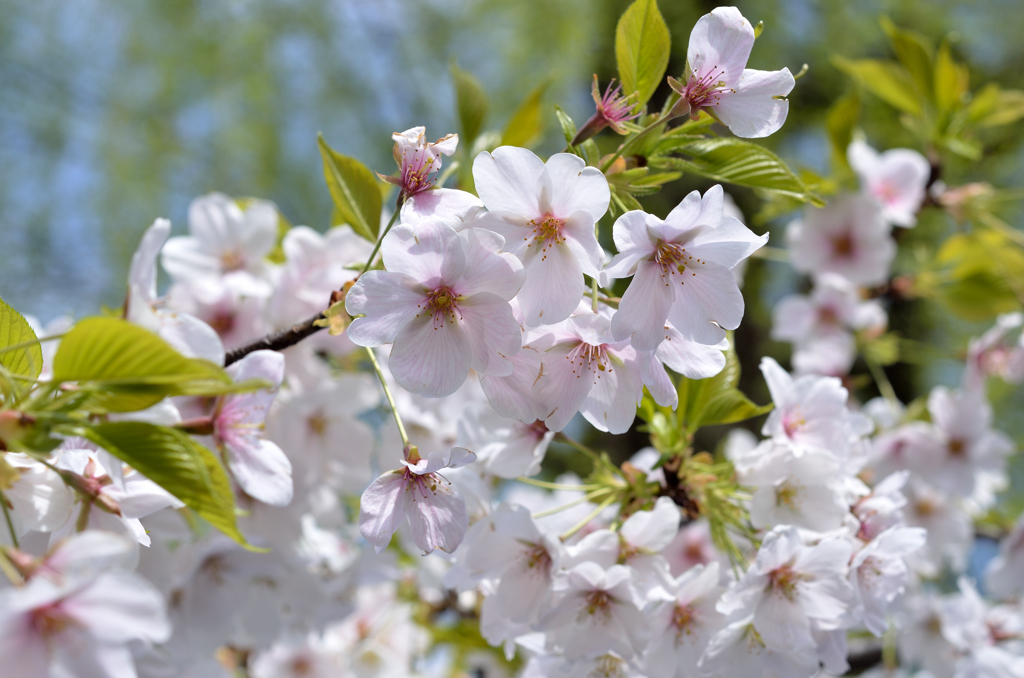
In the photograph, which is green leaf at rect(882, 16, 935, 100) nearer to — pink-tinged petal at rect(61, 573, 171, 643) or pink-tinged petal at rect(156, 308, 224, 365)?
pink-tinged petal at rect(156, 308, 224, 365)

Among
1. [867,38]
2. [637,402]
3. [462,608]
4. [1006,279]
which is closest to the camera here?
[637,402]

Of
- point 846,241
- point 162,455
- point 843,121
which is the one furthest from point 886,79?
point 162,455

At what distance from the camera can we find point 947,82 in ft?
4.93

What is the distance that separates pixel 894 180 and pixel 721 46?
4.21 feet

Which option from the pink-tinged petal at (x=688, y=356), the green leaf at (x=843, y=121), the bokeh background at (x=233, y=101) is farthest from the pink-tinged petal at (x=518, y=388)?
the bokeh background at (x=233, y=101)

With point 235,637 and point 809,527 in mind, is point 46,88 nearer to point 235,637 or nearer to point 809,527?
point 235,637

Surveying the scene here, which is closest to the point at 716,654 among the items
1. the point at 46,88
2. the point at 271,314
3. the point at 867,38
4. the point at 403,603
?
the point at 271,314

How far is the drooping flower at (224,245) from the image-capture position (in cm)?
121

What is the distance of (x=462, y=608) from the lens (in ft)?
5.51

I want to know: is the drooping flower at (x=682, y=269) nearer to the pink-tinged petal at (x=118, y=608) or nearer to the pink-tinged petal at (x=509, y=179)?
the pink-tinged petal at (x=509, y=179)

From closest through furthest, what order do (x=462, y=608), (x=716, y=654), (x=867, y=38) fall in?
(x=716, y=654)
(x=462, y=608)
(x=867, y=38)

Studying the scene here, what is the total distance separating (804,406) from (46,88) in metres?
4.84

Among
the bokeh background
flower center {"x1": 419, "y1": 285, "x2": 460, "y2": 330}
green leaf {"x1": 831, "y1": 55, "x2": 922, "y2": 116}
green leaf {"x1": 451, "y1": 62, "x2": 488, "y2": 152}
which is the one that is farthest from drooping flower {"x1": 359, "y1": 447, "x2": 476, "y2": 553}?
the bokeh background

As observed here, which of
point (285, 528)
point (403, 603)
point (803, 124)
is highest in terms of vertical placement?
point (285, 528)
